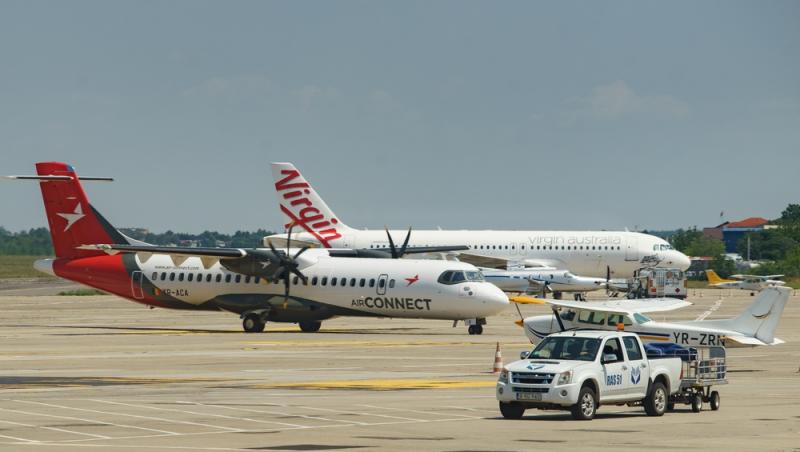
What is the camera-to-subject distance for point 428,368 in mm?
37812

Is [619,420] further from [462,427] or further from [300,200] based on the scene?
[300,200]

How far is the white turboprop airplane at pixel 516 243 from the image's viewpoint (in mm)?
93562

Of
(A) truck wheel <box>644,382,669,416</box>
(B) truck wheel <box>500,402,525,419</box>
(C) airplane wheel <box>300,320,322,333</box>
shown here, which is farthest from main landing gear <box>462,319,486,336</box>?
(B) truck wheel <box>500,402,525,419</box>

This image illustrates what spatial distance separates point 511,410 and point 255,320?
32.0 meters

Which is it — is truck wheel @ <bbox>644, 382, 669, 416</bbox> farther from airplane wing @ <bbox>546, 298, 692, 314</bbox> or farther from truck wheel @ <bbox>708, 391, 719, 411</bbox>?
airplane wing @ <bbox>546, 298, 692, 314</bbox>

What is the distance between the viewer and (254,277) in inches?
2212

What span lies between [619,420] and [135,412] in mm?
9309

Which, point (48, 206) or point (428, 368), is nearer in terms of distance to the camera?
point (428, 368)

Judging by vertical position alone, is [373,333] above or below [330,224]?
below

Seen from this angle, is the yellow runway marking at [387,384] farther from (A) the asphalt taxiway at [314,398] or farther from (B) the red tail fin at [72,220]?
(B) the red tail fin at [72,220]

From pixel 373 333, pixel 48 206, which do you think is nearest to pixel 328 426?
pixel 373 333

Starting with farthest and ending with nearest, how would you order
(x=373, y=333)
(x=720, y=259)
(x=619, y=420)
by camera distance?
(x=720, y=259) < (x=373, y=333) < (x=619, y=420)

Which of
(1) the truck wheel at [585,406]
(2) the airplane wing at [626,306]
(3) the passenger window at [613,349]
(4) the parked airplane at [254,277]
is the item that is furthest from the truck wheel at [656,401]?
(4) the parked airplane at [254,277]

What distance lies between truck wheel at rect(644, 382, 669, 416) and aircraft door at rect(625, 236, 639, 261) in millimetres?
67937
